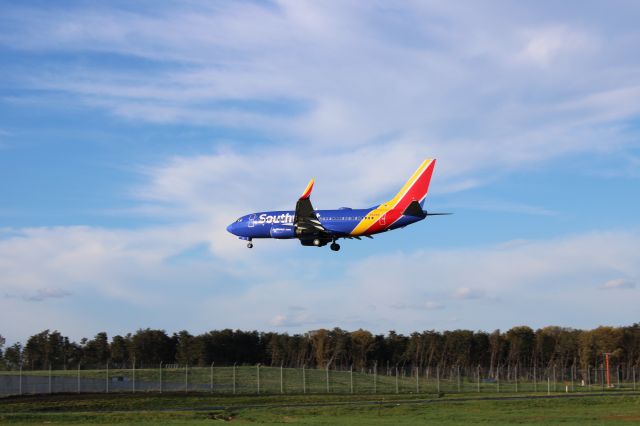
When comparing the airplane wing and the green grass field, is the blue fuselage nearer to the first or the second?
A: the airplane wing

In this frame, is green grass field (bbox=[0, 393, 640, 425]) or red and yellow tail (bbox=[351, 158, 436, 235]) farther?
red and yellow tail (bbox=[351, 158, 436, 235])

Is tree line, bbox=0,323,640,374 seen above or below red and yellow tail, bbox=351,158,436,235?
below

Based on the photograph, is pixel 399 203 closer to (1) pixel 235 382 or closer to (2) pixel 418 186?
(2) pixel 418 186

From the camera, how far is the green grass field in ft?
136

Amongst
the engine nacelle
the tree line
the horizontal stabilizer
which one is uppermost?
the horizontal stabilizer

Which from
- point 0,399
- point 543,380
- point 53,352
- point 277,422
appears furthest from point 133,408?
point 53,352

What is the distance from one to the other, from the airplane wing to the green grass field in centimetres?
1212

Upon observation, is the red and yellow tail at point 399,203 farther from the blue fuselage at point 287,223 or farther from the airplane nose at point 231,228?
the airplane nose at point 231,228

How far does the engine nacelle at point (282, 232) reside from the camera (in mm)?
65062

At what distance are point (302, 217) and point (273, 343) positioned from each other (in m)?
107

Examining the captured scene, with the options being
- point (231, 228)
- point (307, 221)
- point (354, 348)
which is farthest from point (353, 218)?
point (354, 348)

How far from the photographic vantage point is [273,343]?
164875mm

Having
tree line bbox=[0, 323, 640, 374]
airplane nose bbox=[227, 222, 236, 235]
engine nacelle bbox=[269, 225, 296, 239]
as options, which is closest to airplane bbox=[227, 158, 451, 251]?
engine nacelle bbox=[269, 225, 296, 239]

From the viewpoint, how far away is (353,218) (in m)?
63.0
